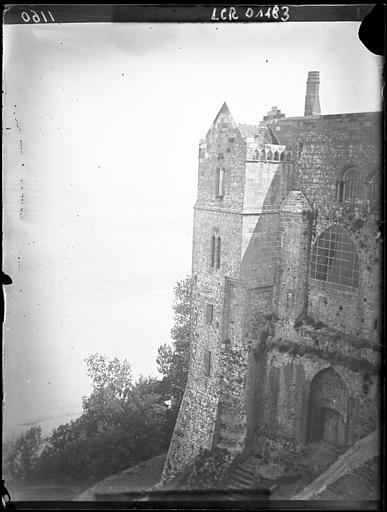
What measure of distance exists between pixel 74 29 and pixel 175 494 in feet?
9.76

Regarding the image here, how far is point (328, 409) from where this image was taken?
13.6 feet

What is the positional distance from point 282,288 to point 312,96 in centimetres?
130

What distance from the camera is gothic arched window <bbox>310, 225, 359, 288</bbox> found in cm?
407

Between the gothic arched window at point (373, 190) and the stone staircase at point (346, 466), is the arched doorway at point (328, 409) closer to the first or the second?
the stone staircase at point (346, 466)

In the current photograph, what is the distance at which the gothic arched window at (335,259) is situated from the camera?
4.07 metres

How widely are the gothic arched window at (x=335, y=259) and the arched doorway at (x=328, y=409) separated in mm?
638

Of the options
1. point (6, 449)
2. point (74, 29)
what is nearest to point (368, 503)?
point (6, 449)

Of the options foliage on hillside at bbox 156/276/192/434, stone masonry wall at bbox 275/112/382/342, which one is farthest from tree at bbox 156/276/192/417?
stone masonry wall at bbox 275/112/382/342

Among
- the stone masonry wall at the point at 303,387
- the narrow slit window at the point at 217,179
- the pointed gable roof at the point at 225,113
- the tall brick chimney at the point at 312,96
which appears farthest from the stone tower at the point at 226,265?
the tall brick chimney at the point at 312,96

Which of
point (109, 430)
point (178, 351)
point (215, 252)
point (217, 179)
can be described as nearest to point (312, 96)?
point (217, 179)

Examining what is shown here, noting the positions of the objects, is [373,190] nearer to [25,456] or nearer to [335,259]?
[335,259]

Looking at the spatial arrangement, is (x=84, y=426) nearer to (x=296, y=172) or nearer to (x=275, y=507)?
(x=275, y=507)

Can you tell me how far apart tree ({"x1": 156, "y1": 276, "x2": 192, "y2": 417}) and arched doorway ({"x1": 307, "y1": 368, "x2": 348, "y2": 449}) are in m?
0.92

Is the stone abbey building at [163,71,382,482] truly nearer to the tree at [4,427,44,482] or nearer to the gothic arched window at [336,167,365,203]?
the gothic arched window at [336,167,365,203]
